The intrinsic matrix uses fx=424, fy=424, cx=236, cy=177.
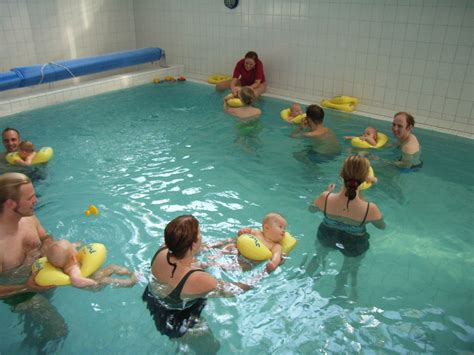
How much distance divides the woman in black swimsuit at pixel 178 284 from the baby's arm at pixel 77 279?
414 millimetres

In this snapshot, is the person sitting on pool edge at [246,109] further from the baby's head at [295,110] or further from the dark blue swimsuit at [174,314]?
the dark blue swimsuit at [174,314]

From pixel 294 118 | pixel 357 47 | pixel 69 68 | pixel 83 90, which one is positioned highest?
pixel 357 47

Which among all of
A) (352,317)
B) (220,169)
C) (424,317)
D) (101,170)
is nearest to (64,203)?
(101,170)

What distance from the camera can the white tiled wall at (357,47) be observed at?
22.2 ft

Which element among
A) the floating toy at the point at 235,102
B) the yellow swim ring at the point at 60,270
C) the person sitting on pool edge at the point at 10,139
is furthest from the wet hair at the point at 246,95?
the yellow swim ring at the point at 60,270

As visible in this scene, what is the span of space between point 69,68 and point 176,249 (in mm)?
7158

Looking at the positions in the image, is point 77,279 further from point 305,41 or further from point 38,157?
point 305,41

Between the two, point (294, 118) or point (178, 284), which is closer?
point (178, 284)

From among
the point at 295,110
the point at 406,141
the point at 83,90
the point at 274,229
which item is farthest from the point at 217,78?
the point at 274,229

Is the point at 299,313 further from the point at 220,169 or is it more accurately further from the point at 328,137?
the point at 328,137

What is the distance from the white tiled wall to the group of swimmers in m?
4.24

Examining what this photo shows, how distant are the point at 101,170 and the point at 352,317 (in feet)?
12.7

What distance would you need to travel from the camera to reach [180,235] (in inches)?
104

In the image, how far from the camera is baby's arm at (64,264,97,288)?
9.81 ft
